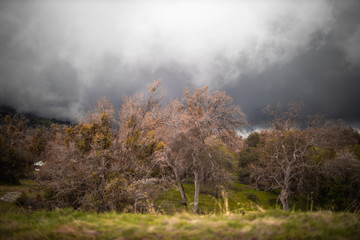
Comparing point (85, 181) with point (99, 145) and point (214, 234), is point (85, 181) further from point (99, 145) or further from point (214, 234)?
point (214, 234)

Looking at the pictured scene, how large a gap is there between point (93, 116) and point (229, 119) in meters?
11.7

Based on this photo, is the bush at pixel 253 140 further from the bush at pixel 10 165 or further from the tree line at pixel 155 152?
the bush at pixel 10 165

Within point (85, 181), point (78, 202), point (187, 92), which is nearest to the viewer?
point (78, 202)

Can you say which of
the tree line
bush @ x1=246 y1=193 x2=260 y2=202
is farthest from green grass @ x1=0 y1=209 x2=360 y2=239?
bush @ x1=246 y1=193 x2=260 y2=202

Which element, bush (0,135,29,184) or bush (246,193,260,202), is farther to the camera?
bush (246,193,260,202)

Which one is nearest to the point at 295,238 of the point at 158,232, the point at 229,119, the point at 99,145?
the point at 158,232

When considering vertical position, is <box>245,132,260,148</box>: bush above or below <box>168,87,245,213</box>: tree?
above

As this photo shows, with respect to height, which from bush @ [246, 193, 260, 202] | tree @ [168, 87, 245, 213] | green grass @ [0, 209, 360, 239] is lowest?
bush @ [246, 193, 260, 202]

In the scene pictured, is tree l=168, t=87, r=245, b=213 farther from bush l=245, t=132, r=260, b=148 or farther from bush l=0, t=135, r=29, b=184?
bush l=245, t=132, r=260, b=148

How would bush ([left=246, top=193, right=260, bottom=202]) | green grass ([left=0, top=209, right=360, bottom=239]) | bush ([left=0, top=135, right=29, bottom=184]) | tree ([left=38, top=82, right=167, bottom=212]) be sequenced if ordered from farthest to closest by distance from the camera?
bush ([left=246, top=193, right=260, bottom=202]) → bush ([left=0, top=135, right=29, bottom=184]) → tree ([left=38, top=82, right=167, bottom=212]) → green grass ([left=0, top=209, right=360, bottom=239])

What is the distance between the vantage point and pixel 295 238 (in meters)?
2.98

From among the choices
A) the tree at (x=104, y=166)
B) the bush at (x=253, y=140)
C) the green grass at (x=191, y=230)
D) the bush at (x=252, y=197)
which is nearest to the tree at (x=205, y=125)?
the tree at (x=104, y=166)

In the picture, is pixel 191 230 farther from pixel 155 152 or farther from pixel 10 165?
pixel 10 165

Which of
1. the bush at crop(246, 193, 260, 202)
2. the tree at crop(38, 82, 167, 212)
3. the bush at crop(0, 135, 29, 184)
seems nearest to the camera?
the tree at crop(38, 82, 167, 212)
